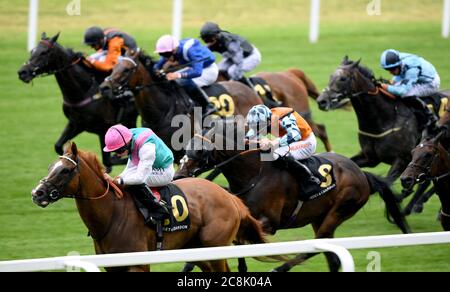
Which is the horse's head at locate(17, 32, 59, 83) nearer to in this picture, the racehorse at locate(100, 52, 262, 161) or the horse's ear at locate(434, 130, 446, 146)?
the racehorse at locate(100, 52, 262, 161)

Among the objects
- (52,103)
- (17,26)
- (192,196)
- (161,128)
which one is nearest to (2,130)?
(52,103)

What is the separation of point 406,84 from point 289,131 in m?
3.15

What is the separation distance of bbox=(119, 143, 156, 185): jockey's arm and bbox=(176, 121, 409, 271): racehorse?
3.25 ft

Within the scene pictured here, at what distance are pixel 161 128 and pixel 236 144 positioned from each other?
284 cm

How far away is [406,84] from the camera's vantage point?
10.7 meters

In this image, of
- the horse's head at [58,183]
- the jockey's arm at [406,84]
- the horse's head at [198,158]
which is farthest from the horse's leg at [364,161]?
the horse's head at [58,183]

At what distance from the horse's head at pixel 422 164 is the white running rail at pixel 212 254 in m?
3.09

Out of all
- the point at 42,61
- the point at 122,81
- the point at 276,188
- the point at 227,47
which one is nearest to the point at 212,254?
the point at 276,188

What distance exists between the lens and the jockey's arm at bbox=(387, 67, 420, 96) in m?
10.6

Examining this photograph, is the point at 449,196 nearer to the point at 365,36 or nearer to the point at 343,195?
the point at 343,195

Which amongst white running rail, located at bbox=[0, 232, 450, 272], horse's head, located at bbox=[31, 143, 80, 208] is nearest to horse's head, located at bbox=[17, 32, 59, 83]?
horse's head, located at bbox=[31, 143, 80, 208]

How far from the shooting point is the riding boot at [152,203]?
6.80 m

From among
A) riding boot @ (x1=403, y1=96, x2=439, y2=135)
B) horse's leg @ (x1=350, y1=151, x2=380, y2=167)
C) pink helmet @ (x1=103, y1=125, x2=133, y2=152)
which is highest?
pink helmet @ (x1=103, y1=125, x2=133, y2=152)
